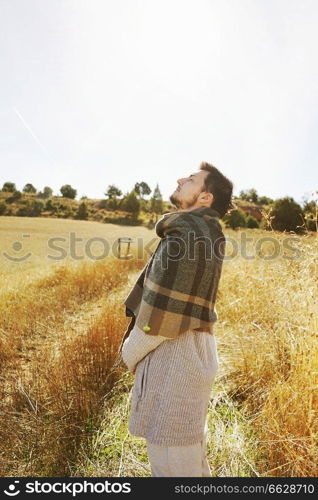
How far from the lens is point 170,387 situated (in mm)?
1299

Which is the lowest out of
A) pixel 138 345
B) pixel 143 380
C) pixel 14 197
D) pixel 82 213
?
pixel 143 380

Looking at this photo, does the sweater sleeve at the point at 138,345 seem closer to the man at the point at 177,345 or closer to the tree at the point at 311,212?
the man at the point at 177,345

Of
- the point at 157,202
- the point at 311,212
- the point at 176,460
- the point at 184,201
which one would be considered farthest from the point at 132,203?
the point at 176,460

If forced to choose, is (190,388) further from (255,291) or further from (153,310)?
(255,291)

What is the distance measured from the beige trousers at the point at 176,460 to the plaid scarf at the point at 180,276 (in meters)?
0.45

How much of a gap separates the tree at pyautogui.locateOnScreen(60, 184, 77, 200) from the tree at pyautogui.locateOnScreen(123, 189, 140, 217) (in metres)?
26.6

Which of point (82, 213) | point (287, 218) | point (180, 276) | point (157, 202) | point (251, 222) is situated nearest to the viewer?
point (180, 276)

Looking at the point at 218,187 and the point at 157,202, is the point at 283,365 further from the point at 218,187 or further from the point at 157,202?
the point at 157,202

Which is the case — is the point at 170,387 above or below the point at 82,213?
below

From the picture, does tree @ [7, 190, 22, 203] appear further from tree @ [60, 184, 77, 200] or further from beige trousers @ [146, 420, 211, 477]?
beige trousers @ [146, 420, 211, 477]

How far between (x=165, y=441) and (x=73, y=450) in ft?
4.83

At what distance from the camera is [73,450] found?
93.7 inches

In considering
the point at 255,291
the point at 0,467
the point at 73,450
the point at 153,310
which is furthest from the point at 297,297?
the point at 0,467

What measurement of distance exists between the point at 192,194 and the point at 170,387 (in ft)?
2.81
